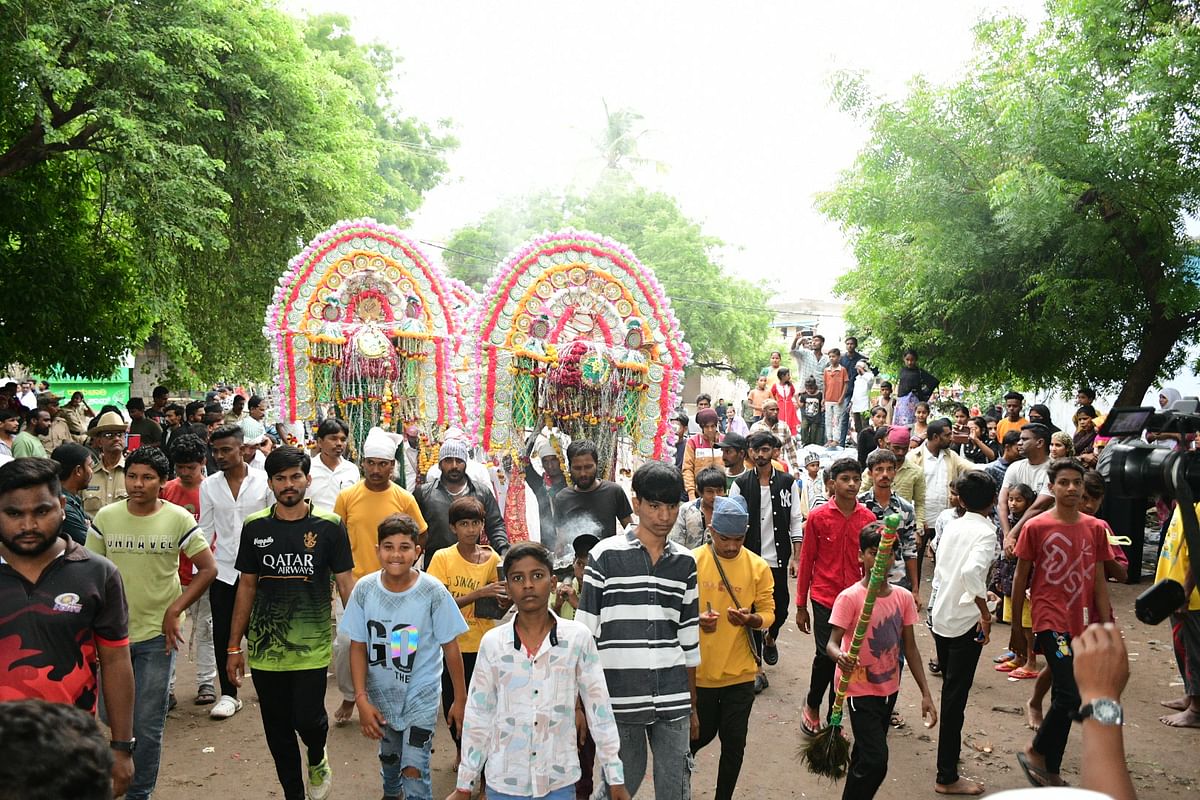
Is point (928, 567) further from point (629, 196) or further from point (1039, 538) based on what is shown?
point (629, 196)

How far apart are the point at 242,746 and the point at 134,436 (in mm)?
5765

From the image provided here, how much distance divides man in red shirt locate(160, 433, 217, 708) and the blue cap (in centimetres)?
291

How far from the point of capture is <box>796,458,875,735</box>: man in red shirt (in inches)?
230

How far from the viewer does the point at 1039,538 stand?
214 inches

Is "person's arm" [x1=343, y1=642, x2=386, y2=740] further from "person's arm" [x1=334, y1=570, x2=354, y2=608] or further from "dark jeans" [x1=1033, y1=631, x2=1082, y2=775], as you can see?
"dark jeans" [x1=1033, y1=631, x2=1082, y2=775]

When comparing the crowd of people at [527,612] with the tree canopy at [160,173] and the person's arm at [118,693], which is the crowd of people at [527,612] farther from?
the tree canopy at [160,173]

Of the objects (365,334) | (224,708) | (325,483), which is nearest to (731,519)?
(325,483)

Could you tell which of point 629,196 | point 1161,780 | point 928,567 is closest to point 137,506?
point 1161,780

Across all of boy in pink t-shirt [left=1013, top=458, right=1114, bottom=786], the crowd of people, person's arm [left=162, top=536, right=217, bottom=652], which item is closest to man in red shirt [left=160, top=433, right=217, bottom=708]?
the crowd of people

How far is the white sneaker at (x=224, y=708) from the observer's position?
6242 millimetres

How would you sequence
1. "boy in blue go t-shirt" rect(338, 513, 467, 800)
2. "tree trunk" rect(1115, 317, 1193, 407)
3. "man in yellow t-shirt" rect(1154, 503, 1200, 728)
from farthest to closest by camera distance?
"tree trunk" rect(1115, 317, 1193, 407) < "man in yellow t-shirt" rect(1154, 503, 1200, 728) < "boy in blue go t-shirt" rect(338, 513, 467, 800)

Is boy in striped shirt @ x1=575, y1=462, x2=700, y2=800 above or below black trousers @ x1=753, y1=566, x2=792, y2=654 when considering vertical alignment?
above

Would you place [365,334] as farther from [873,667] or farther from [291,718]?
[873,667]

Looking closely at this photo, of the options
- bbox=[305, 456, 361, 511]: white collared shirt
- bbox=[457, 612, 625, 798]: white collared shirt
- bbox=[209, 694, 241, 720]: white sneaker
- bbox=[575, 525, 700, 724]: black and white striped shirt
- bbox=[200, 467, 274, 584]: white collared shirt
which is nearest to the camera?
bbox=[457, 612, 625, 798]: white collared shirt
